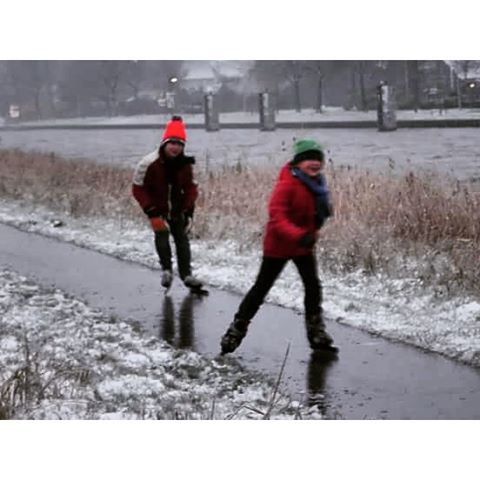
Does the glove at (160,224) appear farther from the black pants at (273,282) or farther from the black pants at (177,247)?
the black pants at (273,282)

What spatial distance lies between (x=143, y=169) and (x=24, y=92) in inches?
35.8

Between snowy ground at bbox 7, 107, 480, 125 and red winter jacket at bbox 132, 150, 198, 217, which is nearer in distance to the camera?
snowy ground at bbox 7, 107, 480, 125

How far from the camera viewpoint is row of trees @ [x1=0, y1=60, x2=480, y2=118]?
16.5ft

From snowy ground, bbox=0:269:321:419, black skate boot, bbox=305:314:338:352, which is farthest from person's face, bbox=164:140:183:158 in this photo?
black skate boot, bbox=305:314:338:352

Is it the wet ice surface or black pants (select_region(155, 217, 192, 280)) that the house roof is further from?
black pants (select_region(155, 217, 192, 280))

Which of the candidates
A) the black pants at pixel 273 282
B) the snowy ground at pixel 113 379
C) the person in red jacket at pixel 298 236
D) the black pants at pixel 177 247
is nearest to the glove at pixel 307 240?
the person in red jacket at pixel 298 236

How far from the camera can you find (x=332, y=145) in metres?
4.88

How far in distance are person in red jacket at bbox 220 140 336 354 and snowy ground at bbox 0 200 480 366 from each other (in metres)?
0.16

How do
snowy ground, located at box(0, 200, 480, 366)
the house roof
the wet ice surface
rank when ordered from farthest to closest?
the wet ice surface → the house roof → snowy ground, located at box(0, 200, 480, 366)

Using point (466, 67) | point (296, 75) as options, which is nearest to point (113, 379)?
point (296, 75)

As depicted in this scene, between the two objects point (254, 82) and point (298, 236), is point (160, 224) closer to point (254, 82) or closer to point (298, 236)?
point (254, 82)

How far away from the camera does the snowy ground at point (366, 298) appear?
4590 mm

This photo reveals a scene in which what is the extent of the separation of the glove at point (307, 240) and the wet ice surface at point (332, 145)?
0.65m
